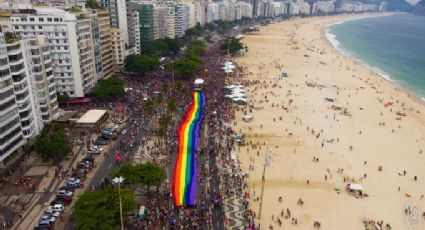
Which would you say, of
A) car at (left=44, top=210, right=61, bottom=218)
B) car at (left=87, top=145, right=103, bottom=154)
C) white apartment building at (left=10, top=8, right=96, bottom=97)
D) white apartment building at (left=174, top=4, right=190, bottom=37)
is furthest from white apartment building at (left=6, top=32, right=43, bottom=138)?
white apartment building at (left=174, top=4, right=190, bottom=37)

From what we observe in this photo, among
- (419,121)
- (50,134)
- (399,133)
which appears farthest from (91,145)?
(419,121)

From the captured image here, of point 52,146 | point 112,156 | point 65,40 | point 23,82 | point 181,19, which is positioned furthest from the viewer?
point 181,19

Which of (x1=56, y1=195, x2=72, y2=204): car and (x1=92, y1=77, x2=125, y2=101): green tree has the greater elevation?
(x1=92, y1=77, x2=125, y2=101): green tree

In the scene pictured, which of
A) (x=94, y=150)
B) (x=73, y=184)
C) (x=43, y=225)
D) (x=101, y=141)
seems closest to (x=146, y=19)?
(x=101, y=141)

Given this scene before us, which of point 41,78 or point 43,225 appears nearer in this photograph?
point 43,225

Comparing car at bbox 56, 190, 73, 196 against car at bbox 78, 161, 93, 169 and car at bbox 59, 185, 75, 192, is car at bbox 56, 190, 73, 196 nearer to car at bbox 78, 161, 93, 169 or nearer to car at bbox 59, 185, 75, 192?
car at bbox 59, 185, 75, 192

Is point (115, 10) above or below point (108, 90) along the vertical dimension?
above

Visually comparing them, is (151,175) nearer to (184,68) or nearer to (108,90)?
(108,90)
